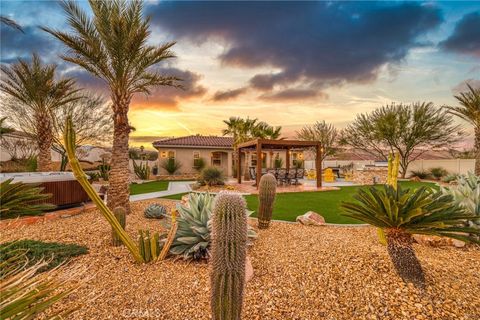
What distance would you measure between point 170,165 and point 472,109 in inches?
902

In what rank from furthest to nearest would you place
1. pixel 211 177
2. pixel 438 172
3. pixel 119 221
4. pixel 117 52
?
pixel 438 172 → pixel 211 177 → pixel 117 52 → pixel 119 221

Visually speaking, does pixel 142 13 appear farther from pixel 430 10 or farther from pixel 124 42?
pixel 430 10

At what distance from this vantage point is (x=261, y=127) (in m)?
26.1

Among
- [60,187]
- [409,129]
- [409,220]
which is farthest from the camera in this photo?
[409,129]

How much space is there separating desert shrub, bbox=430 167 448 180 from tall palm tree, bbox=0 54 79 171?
1038 inches

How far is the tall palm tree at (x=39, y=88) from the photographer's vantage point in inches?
498

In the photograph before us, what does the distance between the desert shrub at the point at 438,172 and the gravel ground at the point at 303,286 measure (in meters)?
20.2

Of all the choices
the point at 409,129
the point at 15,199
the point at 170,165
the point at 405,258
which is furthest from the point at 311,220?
the point at 409,129

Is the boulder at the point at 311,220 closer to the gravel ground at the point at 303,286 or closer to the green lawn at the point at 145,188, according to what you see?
the gravel ground at the point at 303,286

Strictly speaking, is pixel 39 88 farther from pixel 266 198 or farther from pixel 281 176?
pixel 281 176

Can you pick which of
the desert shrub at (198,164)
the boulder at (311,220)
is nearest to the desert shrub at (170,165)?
the desert shrub at (198,164)

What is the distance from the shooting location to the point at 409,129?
2344cm

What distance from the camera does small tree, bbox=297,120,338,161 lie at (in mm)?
33406

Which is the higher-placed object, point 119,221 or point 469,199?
point 469,199
